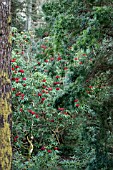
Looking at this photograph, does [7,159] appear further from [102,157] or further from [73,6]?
[73,6]

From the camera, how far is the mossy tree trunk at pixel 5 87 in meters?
3.71

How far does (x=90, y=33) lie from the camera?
13.8 ft

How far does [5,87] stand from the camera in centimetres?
374

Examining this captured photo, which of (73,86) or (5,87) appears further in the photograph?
(73,86)

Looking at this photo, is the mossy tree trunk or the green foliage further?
the green foliage

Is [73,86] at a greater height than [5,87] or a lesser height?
lesser

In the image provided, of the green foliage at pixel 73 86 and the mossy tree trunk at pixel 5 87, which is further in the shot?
the green foliage at pixel 73 86

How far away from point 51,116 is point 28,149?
1.00 m

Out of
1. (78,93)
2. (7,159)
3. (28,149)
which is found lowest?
(28,149)

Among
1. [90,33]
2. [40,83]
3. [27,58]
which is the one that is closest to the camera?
[90,33]

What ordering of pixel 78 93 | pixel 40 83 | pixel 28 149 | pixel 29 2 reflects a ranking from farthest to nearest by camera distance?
pixel 29 2 → pixel 28 149 → pixel 40 83 → pixel 78 93

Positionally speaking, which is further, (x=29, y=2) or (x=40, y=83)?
(x=29, y=2)

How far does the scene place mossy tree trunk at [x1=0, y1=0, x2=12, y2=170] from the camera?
3.71 m

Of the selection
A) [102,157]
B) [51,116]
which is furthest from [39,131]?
[102,157]
